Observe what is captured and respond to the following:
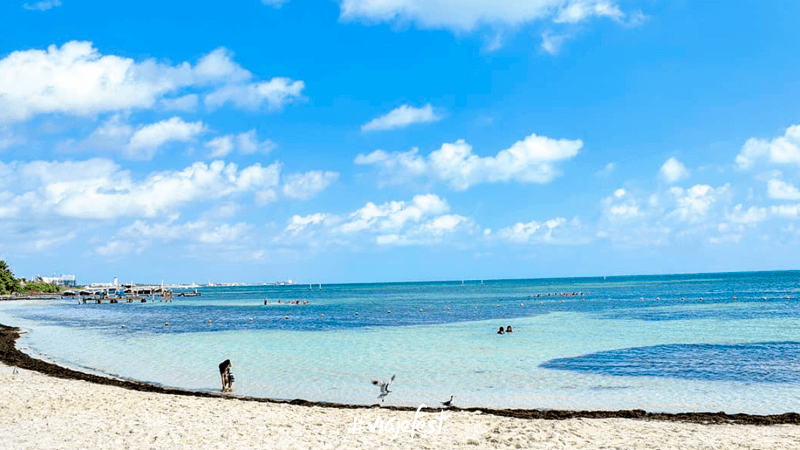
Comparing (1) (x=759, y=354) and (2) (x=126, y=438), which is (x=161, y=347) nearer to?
(2) (x=126, y=438)

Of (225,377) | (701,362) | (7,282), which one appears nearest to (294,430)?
(225,377)

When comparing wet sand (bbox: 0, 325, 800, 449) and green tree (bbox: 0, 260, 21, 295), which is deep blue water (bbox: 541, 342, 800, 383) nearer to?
wet sand (bbox: 0, 325, 800, 449)

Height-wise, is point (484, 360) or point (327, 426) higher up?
point (327, 426)

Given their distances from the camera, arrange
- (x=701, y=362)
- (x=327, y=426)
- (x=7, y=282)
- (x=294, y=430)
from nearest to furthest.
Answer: (x=294, y=430) < (x=327, y=426) < (x=701, y=362) < (x=7, y=282)

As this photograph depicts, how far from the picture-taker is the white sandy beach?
12.1m

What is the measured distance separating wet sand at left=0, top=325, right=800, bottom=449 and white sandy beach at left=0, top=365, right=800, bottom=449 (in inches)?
0.9

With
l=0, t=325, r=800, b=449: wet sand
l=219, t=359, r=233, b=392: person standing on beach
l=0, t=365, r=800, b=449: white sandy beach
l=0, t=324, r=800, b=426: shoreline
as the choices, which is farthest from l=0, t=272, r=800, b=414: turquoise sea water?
l=0, t=365, r=800, b=449: white sandy beach

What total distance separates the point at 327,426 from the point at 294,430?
32.6 inches

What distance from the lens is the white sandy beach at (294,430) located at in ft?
A: 39.9

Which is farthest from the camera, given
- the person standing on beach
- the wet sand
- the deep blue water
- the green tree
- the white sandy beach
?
the green tree

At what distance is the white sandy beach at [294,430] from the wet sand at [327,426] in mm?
22

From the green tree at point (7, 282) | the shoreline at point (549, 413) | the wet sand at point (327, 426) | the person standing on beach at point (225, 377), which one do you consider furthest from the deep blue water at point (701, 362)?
the green tree at point (7, 282)

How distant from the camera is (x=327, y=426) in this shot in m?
13.8

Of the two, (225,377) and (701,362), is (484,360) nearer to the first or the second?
(701,362)
